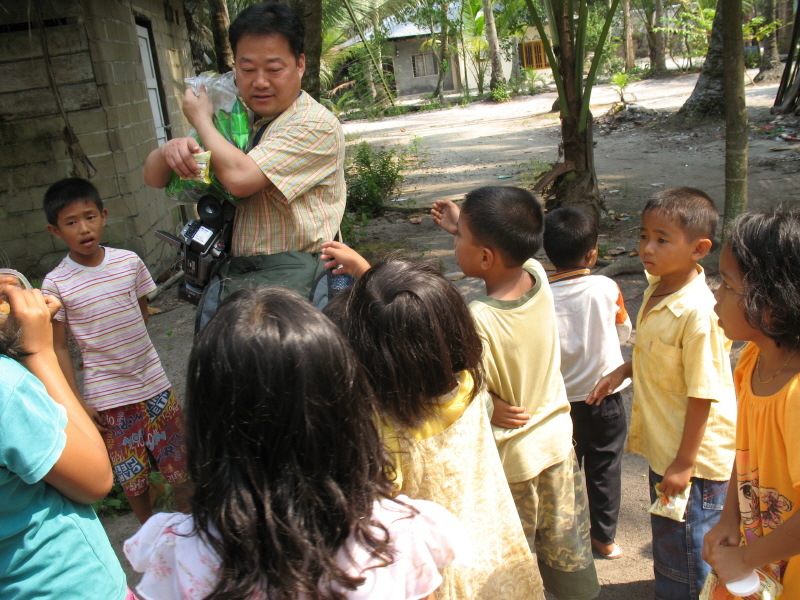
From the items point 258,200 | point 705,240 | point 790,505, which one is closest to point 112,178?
point 258,200

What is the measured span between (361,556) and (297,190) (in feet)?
3.80

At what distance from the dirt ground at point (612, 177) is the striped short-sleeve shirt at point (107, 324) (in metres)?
0.71

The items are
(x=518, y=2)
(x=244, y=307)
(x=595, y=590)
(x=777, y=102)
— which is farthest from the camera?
(x=518, y=2)

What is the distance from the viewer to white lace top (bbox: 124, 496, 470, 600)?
3.65 feet

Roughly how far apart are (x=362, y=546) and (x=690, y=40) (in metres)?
27.7

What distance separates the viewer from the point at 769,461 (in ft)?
4.62

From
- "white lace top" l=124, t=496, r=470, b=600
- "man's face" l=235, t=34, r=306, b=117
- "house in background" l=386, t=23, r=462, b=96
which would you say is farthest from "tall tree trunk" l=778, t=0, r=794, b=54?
"white lace top" l=124, t=496, r=470, b=600

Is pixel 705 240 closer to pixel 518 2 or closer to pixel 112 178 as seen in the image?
pixel 112 178

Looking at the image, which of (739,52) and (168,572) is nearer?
(168,572)

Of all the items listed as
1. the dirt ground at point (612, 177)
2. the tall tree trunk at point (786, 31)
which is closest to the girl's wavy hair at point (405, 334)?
the dirt ground at point (612, 177)

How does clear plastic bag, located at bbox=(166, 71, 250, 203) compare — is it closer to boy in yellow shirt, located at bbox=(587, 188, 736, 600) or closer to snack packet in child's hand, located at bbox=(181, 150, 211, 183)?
snack packet in child's hand, located at bbox=(181, 150, 211, 183)

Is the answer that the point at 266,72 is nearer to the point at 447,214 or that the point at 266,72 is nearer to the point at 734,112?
the point at 447,214

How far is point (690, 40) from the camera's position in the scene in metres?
24.3

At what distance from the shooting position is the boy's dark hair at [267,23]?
6.33 ft
